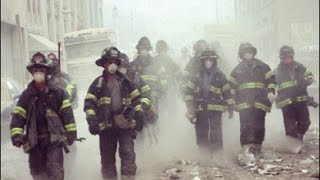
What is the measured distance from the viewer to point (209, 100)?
7.62 m

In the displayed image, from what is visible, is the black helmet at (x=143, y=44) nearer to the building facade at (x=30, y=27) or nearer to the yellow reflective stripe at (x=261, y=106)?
the building facade at (x=30, y=27)

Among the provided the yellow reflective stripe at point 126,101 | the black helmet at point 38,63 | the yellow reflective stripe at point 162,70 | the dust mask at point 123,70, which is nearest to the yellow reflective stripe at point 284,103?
the yellow reflective stripe at point 162,70

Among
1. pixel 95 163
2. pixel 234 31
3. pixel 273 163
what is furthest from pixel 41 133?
pixel 234 31

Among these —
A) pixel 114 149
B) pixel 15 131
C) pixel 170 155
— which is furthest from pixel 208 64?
pixel 15 131

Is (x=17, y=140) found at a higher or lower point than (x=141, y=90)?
lower

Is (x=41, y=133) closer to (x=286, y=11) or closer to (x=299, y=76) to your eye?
(x=299, y=76)

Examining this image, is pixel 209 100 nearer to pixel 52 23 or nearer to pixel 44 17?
pixel 44 17

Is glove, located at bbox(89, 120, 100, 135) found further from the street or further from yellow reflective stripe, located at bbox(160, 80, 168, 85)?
yellow reflective stripe, located at bbox(160, 80, 168, 85)

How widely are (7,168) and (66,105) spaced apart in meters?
2.51

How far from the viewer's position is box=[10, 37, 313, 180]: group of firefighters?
17.7 feet

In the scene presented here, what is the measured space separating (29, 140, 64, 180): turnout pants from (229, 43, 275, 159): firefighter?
3.08 meters

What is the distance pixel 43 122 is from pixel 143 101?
4.51ft

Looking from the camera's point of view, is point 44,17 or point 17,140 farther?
point 44,17

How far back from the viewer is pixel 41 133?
5.42 m
